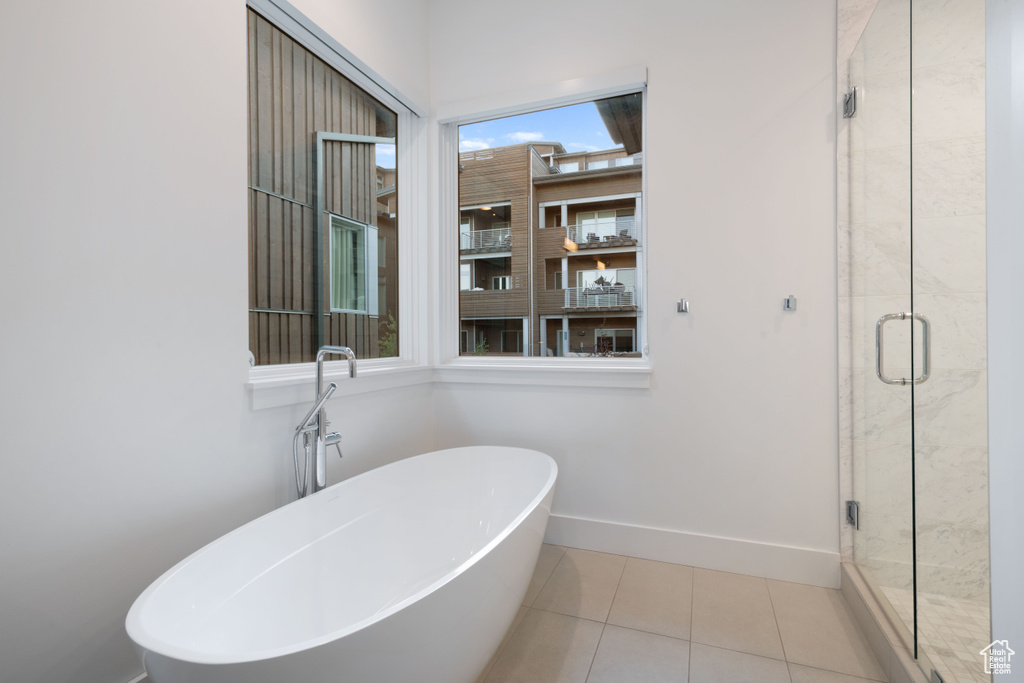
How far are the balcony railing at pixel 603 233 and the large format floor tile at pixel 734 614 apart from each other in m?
1.57

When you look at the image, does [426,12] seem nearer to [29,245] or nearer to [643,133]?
[643,133]

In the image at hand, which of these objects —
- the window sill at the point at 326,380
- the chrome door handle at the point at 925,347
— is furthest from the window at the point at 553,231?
the chrome door handle at the point at 925,347

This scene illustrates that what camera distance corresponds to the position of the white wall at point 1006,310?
867 millimetres

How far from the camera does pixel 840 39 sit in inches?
77.5

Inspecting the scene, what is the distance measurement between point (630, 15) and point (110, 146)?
215cm

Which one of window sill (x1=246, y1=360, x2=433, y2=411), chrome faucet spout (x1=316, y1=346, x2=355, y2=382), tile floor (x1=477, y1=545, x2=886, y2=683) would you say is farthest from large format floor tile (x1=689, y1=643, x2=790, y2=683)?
window sill (x1=246, y1=360, x2=433, y2=411)

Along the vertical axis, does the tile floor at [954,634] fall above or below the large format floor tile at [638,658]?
above

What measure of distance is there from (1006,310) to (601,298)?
1614 millimetres

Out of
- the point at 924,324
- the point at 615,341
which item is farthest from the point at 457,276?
the point at 924,324

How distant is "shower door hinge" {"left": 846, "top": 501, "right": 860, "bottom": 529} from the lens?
6.30ft

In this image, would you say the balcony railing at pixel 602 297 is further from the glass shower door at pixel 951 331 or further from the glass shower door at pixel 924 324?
the glass shower door at pixel 951 331

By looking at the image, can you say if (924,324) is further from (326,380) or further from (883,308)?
(326,380)

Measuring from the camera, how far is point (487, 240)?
8.83 ft

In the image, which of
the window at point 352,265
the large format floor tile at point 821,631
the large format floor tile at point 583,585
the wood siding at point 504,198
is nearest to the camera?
the large format floor tile at point 821,631
